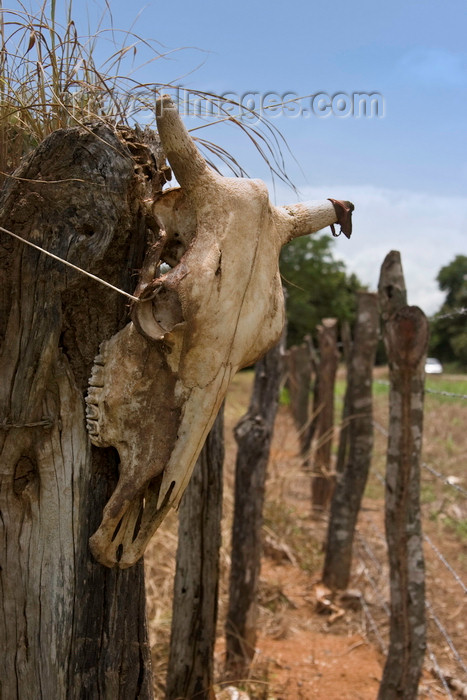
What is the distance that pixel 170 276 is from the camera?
1560 millimetres

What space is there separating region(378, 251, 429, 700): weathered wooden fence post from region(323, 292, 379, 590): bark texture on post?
2321 millimetres

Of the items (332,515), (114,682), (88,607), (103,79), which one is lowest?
(332,515)

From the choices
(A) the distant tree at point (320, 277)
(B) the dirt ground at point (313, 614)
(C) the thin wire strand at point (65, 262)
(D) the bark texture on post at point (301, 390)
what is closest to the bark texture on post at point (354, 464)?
(B) the dirt ground at point (313, 614)

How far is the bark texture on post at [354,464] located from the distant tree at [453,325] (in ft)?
82.9

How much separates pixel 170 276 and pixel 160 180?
41 centimetres

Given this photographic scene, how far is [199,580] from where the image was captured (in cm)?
309

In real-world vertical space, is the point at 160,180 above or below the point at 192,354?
above

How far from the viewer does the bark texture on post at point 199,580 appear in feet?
10.00

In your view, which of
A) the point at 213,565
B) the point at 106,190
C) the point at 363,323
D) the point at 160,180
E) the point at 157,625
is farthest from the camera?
the point at 363,323

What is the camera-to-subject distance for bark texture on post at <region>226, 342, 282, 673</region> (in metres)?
4.03

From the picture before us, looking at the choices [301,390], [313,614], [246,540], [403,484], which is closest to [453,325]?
[301,390]

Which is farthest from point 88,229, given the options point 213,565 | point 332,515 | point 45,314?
point 332,515

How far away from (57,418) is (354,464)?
405 cm

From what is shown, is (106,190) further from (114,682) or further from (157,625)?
(157,625)
